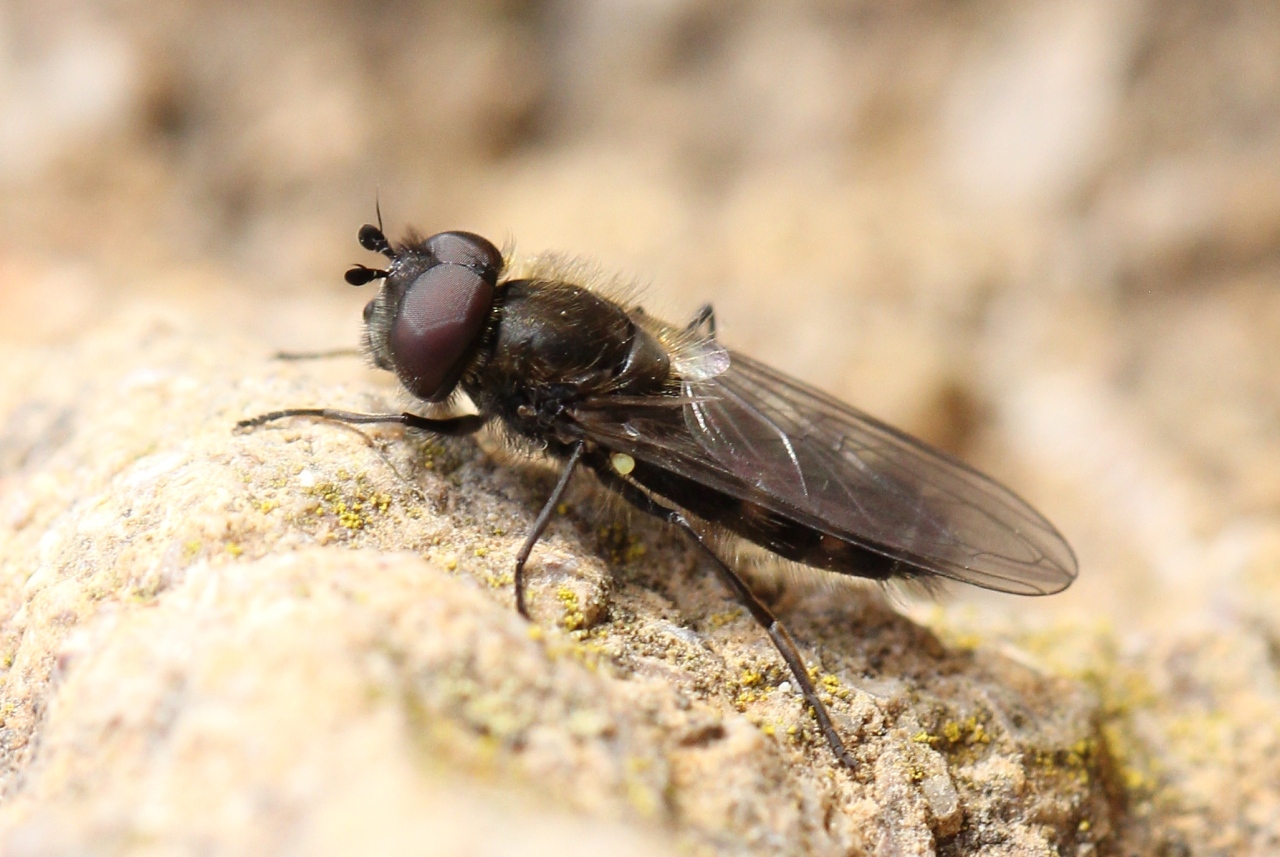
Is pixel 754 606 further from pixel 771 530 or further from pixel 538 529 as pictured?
pixel 538 529

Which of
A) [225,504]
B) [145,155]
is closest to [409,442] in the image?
[225,504]

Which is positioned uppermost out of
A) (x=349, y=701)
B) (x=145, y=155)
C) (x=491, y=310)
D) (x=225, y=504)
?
(x=491, y=310)

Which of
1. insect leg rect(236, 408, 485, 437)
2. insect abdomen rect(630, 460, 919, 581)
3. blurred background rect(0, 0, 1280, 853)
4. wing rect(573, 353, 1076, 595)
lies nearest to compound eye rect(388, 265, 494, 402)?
insect leg rect(236, 408, 485, 437)

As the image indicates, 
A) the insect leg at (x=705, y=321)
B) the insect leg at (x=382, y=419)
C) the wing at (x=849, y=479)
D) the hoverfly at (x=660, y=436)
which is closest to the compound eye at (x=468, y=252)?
the hoverfly at (x=660, y=436)

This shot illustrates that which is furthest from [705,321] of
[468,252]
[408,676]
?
[408,676]

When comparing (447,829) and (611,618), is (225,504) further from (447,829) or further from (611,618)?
(447,829)
